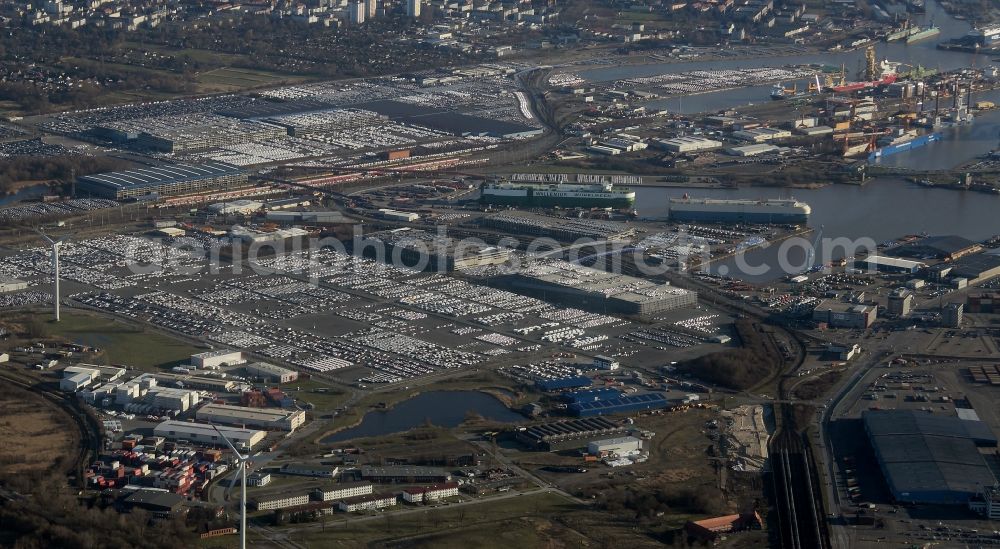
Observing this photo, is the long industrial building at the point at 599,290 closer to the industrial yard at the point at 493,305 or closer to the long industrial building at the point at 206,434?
the industrial yard at the point at 493,305

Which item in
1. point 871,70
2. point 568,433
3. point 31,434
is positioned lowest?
point 31,434

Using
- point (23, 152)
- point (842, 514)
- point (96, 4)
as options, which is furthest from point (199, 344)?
A: point (96, 4)

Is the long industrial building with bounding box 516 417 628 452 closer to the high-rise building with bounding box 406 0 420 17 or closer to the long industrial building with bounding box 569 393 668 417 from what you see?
the long industrial building with bounding box 569 393 668 417

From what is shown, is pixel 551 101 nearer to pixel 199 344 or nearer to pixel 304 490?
pixel 199 344

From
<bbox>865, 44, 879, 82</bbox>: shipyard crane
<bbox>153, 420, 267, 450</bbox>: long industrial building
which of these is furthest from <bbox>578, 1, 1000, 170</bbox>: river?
<bbox>153, 420, 267, 450</bbox>: long industrial building

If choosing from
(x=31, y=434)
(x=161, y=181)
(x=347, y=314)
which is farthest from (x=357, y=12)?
(x=31, y=434)

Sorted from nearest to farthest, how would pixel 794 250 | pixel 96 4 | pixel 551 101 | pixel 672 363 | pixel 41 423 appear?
pixel 41 423 → pixel 672 363 → pixel 794 250 → pixel 551 101 → pixel 96 4

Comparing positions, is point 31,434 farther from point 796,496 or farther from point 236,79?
point 236,79
